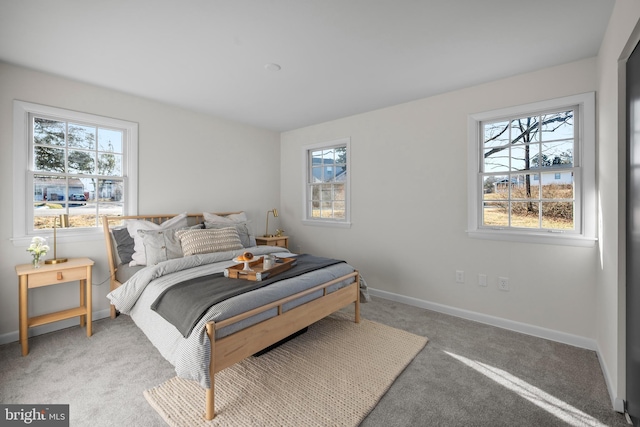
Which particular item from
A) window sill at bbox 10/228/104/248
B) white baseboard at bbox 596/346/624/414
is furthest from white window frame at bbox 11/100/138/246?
white baseboard at bbox 596/346/624/414

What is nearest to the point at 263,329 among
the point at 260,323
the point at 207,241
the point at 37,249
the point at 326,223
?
the point at 260,323

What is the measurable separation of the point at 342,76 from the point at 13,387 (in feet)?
11.7

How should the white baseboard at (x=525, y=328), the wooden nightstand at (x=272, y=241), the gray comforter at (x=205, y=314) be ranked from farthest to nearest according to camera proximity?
1. the wooden nightstand at (x=272, y=241)
2. the white baseboard at (x=525, y=328)
3. the gray comforter at (x=205, y=314)

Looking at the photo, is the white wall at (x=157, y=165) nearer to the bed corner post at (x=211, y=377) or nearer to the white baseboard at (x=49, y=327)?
the white baseboard at (x=49, y=327)

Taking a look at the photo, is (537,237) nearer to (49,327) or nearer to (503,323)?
(503,323)

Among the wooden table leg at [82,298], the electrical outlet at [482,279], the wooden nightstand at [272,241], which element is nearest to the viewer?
the wooden table leg at [82,298]

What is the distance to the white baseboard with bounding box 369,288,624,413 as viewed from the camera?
81.4 inches

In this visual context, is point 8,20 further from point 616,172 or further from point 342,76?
point 616,172

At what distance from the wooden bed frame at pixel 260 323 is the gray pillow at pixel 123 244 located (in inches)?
4.3

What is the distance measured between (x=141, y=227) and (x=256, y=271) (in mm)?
1600

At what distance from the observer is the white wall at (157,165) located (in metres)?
2.73

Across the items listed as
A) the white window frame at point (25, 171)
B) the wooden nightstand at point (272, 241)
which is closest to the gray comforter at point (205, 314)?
the white window frame at point (25, 171)

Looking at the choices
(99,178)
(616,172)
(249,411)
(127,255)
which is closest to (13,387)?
(127,255)

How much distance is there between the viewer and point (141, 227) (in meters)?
3.20
